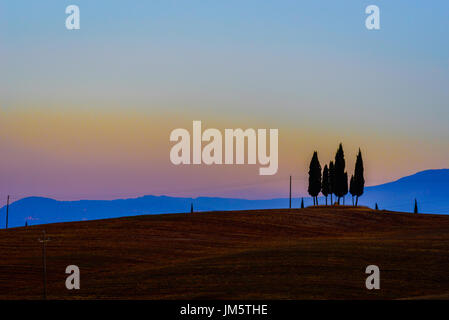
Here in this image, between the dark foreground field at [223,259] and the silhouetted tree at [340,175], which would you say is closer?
the dark foreground field at [223,259]

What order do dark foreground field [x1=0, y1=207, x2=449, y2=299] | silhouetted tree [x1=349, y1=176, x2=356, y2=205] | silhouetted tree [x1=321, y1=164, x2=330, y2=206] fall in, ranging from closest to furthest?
dark foreground field [x1=0, y1=207, x2=449, y2=299]
silhouetted tree [x1=349, y1=176, x2=356, y2=205]
silhouetted tree [x1=321, y1=164, x2=330, y2=206]

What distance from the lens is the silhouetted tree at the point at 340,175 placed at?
102812mm

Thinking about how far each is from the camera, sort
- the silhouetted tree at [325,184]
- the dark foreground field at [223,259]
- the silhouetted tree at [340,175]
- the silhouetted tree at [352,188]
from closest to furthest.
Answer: the dark foreground field at [223,259] → the silhouetted tree at [340,175] → the silhouetted tree at [352,188] → the silhouetted tree at [325,184]

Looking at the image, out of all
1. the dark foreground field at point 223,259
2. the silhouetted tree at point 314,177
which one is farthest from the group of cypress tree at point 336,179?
the dark foreground field at point 223,259

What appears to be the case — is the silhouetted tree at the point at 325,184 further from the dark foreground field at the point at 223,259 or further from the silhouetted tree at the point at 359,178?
the dark foreground field at the point at 223,259

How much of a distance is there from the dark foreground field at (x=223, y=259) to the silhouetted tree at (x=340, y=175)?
53.8 ft

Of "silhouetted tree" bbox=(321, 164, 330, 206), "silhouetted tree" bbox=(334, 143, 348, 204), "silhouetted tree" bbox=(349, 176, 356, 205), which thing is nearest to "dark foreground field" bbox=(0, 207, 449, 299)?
"silhouetted tree" bbox=(334, 143, 348, 204)

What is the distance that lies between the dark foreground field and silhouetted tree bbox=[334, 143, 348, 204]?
16.4 m

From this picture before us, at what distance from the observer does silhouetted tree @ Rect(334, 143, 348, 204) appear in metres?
103

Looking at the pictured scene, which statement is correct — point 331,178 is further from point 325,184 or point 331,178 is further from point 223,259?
point 223,259

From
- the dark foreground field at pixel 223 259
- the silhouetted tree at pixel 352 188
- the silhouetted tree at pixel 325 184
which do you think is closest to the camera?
the dark foreground field at pixel 223 259

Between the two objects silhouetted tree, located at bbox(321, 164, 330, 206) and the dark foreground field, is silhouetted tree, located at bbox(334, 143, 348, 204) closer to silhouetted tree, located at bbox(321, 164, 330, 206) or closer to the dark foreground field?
silhouetted tree, located at bbox(321, 164, 330, 206)

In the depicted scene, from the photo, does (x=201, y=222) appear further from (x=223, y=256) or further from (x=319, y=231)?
(x=223, y=256)
